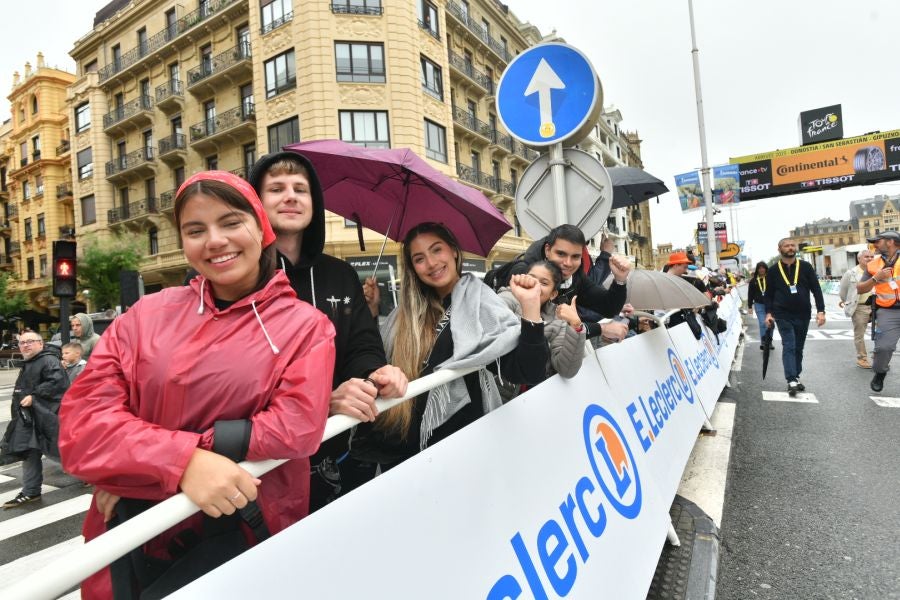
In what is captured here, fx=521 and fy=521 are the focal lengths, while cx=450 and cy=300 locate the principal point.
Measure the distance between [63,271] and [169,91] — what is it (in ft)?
74.3

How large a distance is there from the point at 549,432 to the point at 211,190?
148 centimetres

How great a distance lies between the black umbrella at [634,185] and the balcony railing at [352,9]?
63.1 feet

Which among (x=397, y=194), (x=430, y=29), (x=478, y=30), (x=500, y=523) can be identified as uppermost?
(x=478, y=30)

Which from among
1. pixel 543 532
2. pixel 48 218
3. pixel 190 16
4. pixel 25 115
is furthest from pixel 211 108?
pixel 543 532

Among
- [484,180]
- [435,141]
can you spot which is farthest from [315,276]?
[484,180]

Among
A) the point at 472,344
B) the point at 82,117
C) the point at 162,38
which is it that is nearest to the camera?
the point at 472,344

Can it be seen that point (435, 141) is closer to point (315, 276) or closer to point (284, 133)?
point (284, 133)

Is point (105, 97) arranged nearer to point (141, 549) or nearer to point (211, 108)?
point (211, 108)

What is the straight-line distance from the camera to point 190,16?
26.0m

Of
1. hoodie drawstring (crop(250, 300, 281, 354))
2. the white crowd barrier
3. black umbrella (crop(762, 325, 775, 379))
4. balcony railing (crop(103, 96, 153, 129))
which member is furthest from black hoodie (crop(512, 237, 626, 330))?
balcony railing (crop(103, 96, 153, 129))

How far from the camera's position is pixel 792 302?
22.7ft

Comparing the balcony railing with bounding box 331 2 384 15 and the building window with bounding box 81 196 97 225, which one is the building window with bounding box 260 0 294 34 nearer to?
the balcony railing with bounding box 331 2 384 15

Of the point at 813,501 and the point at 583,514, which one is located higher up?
the point at 583,514

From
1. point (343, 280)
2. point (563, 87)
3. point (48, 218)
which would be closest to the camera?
point (343, 280)
